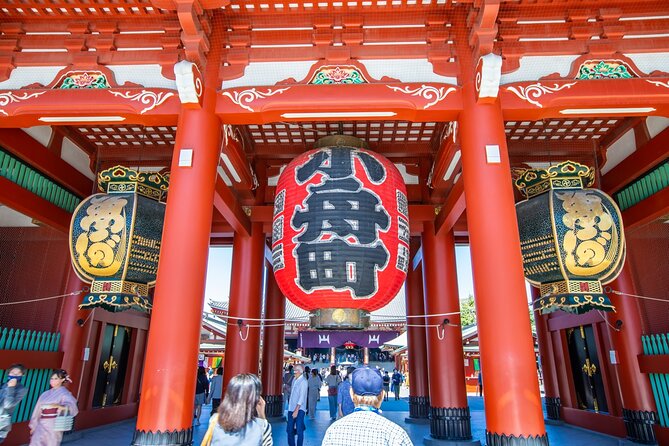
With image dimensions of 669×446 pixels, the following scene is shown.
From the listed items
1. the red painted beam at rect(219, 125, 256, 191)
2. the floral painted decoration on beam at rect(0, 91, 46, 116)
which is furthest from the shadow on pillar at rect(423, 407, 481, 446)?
the floral painted decoration on beam at rect(0, 91, 46, 116)

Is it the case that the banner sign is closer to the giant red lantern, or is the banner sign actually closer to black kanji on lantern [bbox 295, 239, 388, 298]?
the giant red lantern

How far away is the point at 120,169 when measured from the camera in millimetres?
6703

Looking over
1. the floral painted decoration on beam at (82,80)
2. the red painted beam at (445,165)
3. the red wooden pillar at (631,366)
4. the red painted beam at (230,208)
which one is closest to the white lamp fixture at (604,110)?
the red painted beam at (445,165)

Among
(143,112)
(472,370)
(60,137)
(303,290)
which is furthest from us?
(472,370)

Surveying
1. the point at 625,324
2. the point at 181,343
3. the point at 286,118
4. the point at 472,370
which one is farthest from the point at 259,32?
the point at 472,370

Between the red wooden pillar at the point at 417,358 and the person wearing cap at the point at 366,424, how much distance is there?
9.34 m

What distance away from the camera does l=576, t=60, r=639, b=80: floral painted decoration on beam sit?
221 inches

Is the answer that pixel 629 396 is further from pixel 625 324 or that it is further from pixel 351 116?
pixel 351 116

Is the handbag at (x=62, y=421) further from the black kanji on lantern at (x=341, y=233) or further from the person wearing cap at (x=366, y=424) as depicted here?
the person wearing cap at (x=366, y=424)

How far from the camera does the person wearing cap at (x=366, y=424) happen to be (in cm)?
202

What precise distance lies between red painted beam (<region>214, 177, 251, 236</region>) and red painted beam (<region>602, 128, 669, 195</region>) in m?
7.42

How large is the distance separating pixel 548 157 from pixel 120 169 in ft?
26.3

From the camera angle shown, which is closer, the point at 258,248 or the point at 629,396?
the point at 629,396

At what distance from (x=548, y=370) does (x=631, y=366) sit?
346 cm
